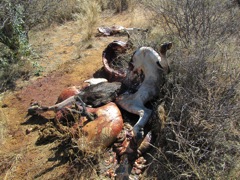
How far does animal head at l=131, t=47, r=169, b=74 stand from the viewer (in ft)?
11.3

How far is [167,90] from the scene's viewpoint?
3293 millimetres

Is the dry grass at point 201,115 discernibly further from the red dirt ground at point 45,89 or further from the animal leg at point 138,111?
the red dirt ground at point 45,89

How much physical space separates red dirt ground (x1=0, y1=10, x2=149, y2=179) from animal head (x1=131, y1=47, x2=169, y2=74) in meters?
1.42

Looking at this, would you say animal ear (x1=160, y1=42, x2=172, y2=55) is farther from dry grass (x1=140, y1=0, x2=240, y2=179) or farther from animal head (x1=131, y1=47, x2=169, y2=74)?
dry grass (x1=140, y1=0, x2=240, y2=179)

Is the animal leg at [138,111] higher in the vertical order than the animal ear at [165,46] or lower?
lower

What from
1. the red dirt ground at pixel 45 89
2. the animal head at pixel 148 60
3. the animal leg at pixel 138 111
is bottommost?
the red dirt ground at pixel 45 89

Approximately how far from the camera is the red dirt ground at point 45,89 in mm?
3350

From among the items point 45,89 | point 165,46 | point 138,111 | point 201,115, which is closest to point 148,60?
point 165,46

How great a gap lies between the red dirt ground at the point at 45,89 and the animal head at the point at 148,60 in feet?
4.66

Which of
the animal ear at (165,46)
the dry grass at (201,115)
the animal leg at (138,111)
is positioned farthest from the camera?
the animal ear at (165,46)

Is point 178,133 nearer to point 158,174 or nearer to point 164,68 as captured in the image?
point 158,174

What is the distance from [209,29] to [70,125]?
2.38m

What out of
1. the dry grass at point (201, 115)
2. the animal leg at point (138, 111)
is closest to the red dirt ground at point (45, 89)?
the animal leg at point (138, 111)

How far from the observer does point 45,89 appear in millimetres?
4758
